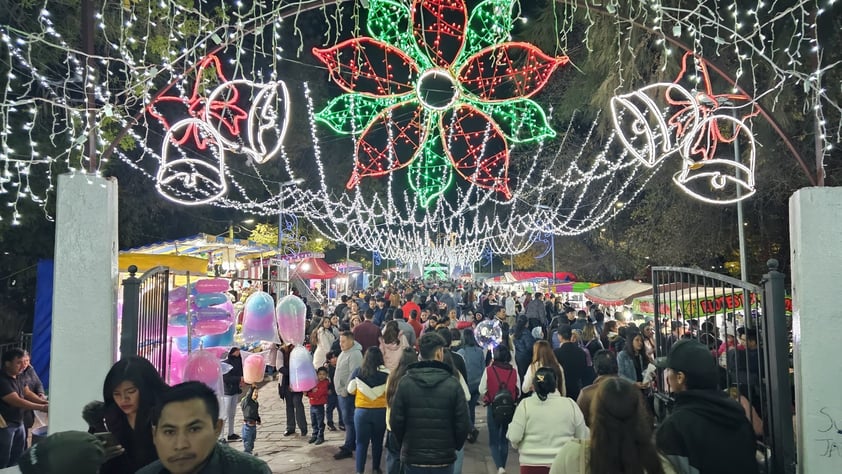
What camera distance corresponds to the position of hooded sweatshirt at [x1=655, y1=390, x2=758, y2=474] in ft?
10.5

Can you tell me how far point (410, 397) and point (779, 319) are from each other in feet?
9.56

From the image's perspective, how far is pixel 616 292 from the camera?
17.7 meters

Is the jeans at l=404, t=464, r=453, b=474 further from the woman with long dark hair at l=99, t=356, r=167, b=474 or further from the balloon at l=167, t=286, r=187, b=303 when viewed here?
the balloon at l=167, t=286, r=187, b=303

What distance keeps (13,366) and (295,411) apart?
409 centimetres

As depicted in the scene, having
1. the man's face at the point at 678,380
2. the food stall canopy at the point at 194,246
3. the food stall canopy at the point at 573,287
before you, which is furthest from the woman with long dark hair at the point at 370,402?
the food stall canopy at the point at 573,287

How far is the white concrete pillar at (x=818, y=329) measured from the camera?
4566 millimetres

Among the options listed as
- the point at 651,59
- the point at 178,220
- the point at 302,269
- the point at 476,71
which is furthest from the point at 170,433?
the point at 178,220

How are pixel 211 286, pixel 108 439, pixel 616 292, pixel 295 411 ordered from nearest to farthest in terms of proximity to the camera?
pixel 108 439 → pixel 211 286 → pixel 295 411 → pixel 616 292

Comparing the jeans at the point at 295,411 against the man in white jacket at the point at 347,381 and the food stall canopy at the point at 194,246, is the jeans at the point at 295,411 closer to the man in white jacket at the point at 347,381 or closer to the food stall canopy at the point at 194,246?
the man in white jacket at the point at 347,381

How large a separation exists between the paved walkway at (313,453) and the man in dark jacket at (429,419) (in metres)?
2.96

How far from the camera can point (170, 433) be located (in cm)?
239

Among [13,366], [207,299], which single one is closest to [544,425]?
[207,299]

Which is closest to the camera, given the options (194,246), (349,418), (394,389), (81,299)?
(81,299)

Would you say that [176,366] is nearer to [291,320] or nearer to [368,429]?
[291,320]
